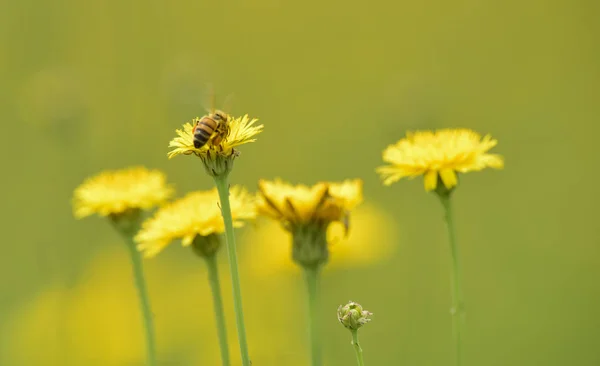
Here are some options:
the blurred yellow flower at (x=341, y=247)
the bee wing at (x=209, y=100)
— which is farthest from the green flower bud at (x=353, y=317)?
the blurred yellow flower at (x=341, y=247)

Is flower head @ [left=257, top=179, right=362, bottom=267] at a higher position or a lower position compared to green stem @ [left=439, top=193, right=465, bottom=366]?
higher

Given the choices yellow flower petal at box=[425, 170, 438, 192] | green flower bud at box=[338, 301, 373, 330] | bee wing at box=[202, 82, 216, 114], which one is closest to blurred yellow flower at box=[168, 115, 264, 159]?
bee wing at box=[202, 82, 216, 114]

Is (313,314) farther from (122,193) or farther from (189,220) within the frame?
(122,193)

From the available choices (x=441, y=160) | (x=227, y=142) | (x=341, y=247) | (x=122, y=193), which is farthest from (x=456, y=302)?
(x=341, y=247)

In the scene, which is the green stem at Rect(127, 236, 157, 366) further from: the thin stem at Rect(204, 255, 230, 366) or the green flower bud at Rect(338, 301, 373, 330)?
the green flower bud at Rect(338, 301, 373, 330)

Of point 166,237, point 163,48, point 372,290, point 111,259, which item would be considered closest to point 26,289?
point 111,259

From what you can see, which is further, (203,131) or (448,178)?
(448,178)
